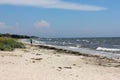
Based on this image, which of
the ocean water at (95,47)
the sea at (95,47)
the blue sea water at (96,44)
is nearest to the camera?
the sea at (95,47)

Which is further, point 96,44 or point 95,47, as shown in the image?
point 96,44

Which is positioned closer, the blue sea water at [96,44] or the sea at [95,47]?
the sea at [95,47]

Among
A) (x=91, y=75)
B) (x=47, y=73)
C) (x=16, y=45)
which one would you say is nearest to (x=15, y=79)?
(x=47, y=73)

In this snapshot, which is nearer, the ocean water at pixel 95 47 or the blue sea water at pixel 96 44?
the ocean water at pixel 95 47

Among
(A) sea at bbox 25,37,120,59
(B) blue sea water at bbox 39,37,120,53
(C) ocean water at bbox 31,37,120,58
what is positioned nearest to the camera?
(A) sea at bbox 25,37,120,59

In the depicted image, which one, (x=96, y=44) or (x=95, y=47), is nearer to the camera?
(x=95, y=47)

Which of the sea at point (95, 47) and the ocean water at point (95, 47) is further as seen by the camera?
the ocean water at point (95, 47)

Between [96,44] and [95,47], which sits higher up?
[95,47]

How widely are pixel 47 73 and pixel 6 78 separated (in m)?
2.41

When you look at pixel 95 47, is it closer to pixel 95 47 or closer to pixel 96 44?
pixel 95 47

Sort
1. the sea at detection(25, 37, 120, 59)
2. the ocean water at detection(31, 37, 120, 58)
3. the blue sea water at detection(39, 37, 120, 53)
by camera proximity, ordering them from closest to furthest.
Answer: the sea at detection(25, 37, 120, 59), the ocean water at detection(31, 37, 120, 58), the blue sea water at detection(39, 37, 120, 53)

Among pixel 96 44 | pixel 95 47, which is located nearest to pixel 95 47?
pixel 95 47

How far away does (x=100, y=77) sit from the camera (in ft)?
44.9

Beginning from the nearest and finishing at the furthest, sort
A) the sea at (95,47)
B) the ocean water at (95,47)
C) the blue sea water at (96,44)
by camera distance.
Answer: the sea at (95,47)
the ocean water at (95,47)
the blue sea water at (96,44)
